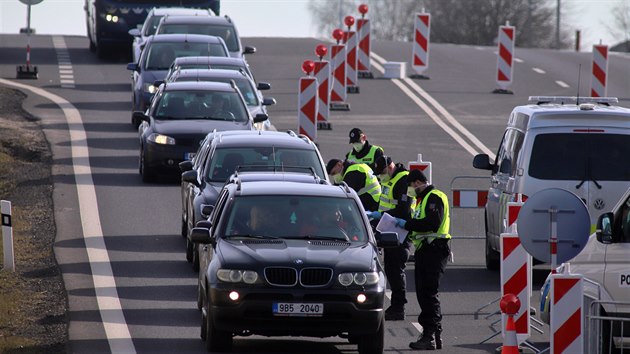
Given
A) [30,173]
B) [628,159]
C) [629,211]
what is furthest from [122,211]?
[629,211]

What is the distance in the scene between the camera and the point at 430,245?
1592cm

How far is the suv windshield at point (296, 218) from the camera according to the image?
15.5 metres

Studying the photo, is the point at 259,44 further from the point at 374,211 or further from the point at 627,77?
the point at 374,211

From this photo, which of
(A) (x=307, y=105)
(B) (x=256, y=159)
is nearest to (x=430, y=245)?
A: (B) (x=256, y=159)

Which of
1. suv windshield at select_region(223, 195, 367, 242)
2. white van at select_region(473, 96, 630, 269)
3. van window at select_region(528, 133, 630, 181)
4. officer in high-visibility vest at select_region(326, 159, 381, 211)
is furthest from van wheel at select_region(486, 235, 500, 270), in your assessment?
suv windshield at select_region(223, 195, 367, 242)

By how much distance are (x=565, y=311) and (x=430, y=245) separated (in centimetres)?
375

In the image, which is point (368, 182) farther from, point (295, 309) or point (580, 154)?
point (295, 309)

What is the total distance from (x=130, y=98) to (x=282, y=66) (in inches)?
275

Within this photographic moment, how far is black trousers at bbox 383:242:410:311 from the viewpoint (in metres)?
17.1

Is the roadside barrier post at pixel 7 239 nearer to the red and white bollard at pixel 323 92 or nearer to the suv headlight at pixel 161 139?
the suv headlight at pixel 161 139

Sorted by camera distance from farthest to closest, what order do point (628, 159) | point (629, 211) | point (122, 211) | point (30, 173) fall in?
point (30, 173)
point (122, 211)
point (628, 159)
point (629, 211)

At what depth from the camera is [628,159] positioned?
19.2 meters

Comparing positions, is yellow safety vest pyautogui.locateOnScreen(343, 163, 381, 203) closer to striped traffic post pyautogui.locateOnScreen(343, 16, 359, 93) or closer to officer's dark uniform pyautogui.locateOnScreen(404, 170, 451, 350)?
officer's dark uniform pyautogui.locateOnScreen(404, 170, 451, 350)

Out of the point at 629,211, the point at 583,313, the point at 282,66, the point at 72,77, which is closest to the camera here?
the point at 583,313
